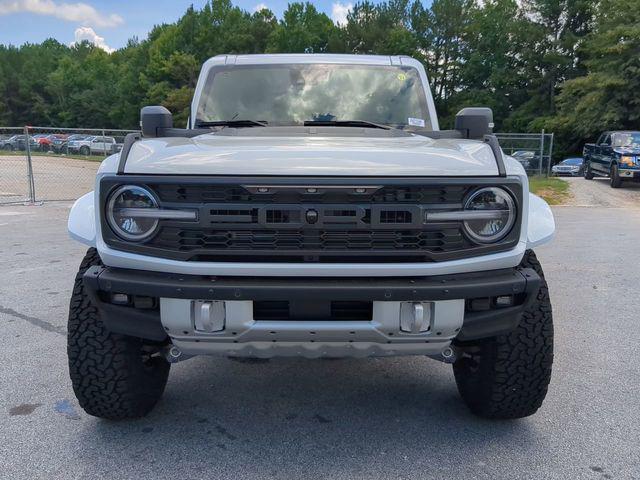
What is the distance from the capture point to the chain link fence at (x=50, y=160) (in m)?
14.0

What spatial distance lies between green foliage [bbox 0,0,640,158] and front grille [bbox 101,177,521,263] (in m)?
29.6

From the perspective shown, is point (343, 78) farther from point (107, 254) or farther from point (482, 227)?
point (107, 254)

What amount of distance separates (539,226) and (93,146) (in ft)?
52.0

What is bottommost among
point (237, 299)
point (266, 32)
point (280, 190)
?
point (237, 299)

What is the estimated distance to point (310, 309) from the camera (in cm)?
239

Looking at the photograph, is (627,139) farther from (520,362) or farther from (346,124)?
(520,362)

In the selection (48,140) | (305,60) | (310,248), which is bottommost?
(48,140)

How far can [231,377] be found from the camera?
3691 mm

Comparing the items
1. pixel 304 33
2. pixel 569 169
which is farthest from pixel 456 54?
pixel 569 169

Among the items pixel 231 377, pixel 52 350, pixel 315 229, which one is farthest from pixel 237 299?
pixel 52 350

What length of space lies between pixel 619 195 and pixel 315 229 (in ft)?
55.5

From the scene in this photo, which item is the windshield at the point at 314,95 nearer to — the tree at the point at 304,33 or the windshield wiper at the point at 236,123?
the windshield wiper at the point at 236,123

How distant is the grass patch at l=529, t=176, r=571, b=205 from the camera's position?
16.2m

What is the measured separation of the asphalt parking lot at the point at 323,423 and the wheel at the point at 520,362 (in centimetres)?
19
